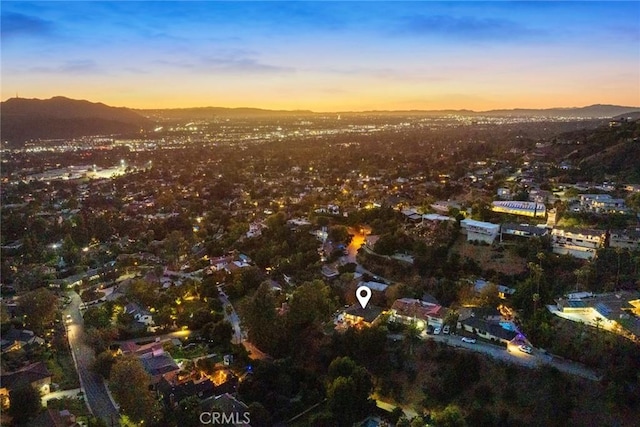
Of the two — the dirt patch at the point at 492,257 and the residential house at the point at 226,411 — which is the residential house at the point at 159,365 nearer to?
the residential house at the point at 226,411

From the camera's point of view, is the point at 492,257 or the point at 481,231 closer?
the point at 492,257

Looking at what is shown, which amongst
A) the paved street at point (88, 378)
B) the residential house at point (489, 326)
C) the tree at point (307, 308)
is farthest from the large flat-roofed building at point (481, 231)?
the paved street at point (88, 378)

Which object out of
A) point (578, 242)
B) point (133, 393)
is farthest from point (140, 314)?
point (578, 242)

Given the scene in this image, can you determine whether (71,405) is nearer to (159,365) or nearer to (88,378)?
(88,378)

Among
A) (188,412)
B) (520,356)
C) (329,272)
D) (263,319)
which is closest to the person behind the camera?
(188,412)

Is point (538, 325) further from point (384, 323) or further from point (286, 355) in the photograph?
point (286, 355)

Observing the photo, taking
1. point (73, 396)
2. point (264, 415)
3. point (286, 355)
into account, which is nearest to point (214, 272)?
point (286, 355)
